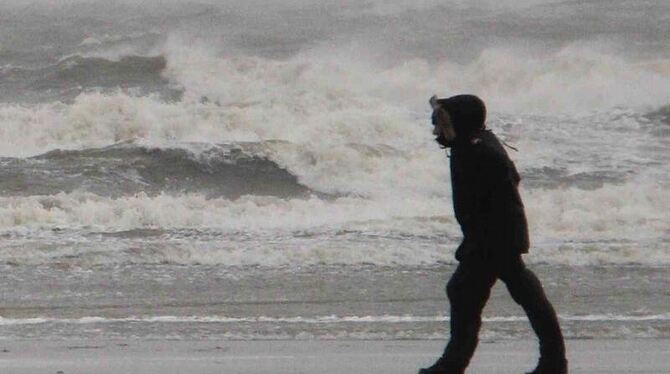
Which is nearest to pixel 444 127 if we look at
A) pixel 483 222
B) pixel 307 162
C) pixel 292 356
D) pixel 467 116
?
pixel 467 116

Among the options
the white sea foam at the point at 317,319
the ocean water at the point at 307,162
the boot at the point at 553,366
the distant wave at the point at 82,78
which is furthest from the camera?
the distant wave at the point at 82,78

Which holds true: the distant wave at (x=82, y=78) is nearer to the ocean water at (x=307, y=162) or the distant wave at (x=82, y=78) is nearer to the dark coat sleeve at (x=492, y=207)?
the ocean water at (x=307, y=162)

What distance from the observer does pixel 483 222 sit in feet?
17.8

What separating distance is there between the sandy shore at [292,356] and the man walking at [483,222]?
3.48 ft

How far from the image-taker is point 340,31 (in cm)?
3362

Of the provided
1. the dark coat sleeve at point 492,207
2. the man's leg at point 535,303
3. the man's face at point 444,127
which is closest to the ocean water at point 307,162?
the man's leg at point 535,303

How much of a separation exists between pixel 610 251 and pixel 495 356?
564 centimetres

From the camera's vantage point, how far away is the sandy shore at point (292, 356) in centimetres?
670

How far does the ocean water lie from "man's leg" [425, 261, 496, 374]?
2486mm

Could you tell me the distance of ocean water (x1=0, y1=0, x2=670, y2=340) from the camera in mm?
9898

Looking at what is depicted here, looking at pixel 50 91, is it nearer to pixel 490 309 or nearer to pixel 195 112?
pixel 195 112

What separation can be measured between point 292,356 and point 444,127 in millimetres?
2240

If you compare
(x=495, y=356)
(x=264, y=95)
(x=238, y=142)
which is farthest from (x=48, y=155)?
(x=495, y=356)

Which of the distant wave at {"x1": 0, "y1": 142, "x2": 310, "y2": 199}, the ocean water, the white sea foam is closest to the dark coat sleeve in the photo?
the ocean water
